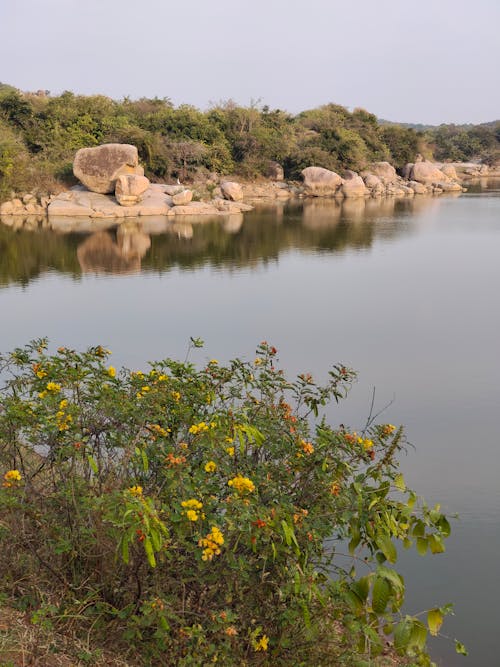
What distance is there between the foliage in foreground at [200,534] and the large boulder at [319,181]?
33.7 meters

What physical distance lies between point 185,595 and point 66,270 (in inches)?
Answer: 535

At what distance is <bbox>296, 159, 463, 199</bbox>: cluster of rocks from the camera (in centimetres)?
3572

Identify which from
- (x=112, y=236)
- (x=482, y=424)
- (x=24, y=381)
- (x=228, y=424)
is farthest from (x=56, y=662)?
(x=112, y=236)

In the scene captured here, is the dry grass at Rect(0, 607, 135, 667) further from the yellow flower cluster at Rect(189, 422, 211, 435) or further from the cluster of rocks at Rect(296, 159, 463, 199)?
the cluster of rocks at Rect(296, 159, 463, 199)

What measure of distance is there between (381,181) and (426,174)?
5217 mm

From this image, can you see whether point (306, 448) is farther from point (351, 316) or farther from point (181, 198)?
point (181, 198)

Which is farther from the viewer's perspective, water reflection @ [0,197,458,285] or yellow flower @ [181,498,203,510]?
water reflection @ [0,197,458,285]

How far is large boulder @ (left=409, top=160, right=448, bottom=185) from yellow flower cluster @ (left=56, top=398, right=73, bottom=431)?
1674 inches

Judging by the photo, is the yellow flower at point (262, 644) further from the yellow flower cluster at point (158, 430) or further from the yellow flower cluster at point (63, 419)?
the yellow flower cluster at point (63, 419)

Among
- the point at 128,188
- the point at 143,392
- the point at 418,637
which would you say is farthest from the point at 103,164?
the point at 418,637

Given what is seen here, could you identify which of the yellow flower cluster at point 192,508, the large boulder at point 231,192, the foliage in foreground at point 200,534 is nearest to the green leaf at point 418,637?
the foliage in foreground at point 200,534

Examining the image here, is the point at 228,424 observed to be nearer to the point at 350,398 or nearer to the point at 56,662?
the point at 56,662

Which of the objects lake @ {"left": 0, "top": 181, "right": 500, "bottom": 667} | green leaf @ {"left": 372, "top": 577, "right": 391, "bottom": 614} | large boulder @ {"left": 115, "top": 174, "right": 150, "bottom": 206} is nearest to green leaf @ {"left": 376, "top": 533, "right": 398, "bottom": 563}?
green leaf @ {"left": 372, "top": 577, "right": 391, "bottom": 614}

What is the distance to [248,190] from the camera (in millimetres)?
35031
